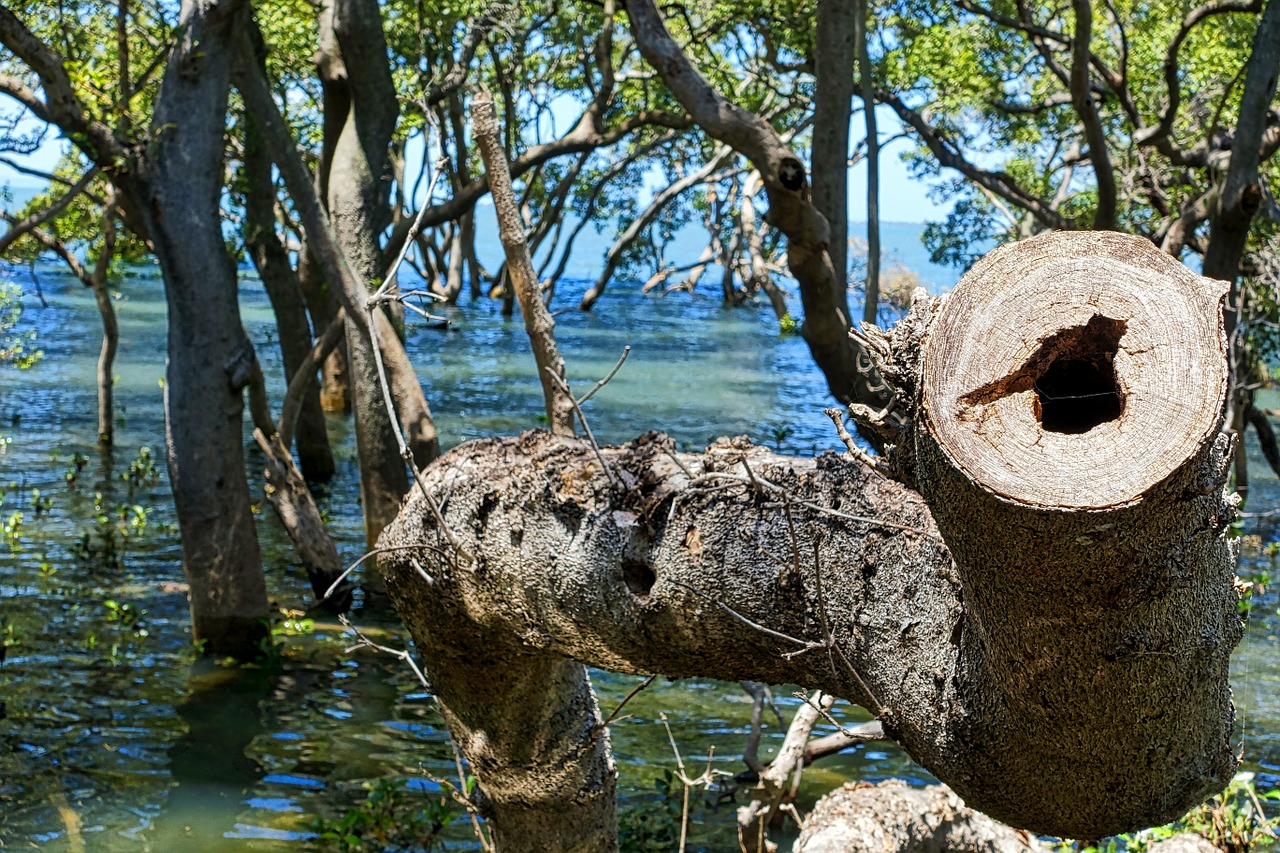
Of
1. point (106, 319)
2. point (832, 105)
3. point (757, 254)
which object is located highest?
point (832, 105)

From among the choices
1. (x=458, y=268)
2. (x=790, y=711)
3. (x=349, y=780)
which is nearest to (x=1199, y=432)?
(x=349, y=780)

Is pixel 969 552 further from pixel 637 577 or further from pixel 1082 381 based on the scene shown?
pixel 637 577

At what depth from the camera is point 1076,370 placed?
2.13m

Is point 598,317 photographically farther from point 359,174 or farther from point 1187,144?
point 359,174

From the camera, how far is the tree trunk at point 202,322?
759cm

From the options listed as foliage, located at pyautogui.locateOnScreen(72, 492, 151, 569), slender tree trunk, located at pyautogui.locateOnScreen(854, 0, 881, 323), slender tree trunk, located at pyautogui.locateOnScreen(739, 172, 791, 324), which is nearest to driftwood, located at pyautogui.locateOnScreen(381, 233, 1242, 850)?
slender tree trunk, located at pyautogui.locateOnScreen(854, 0, 881, 323)

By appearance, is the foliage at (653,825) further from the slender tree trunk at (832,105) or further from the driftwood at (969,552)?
the slender tree trunk at (832,105)

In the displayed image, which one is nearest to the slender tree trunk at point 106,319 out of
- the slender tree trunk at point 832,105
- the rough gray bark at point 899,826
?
the slender tree trunk at point 832,105

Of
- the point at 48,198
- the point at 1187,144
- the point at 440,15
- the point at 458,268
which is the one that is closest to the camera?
the point at 48,198

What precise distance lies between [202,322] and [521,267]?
3250 mm

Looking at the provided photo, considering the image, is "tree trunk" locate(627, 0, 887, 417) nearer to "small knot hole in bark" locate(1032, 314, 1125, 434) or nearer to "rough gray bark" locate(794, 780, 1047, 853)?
"rough gray bark" locate(794, 780, 1047, 853)

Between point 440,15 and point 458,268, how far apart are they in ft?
60.1

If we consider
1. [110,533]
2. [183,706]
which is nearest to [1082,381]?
[183,706]

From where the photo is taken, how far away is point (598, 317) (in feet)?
119
